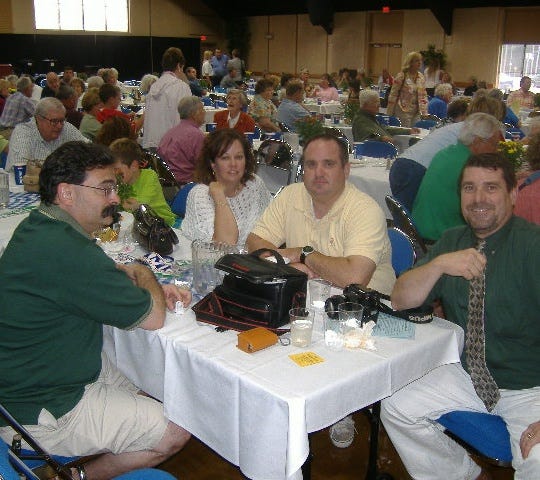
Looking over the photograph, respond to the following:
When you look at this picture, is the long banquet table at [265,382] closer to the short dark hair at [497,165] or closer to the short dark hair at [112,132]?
the short dark hair at [497,165]

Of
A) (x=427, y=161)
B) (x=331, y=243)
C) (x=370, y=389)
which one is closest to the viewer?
(x=370, y=389)

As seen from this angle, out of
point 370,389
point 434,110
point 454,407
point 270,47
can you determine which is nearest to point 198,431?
point 370,389

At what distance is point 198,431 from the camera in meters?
1.97

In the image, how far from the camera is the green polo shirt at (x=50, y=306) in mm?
1897

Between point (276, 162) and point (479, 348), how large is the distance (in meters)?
3.84

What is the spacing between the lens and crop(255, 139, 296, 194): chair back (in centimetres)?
575

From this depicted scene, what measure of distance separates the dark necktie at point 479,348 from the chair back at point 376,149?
3.99 metres

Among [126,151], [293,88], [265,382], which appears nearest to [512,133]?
[293,88]

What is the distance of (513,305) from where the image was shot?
2154 mm

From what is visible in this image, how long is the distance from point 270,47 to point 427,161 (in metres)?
18.9

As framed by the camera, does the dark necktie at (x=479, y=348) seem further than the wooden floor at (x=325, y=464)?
No

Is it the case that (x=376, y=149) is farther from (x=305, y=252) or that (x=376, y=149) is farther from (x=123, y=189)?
(x=305, y=252)

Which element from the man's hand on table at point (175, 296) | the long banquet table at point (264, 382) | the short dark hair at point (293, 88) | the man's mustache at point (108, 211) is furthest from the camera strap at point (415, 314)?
the short dark hair at point (293, 88)

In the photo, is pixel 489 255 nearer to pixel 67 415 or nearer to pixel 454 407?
pixel 454 407
